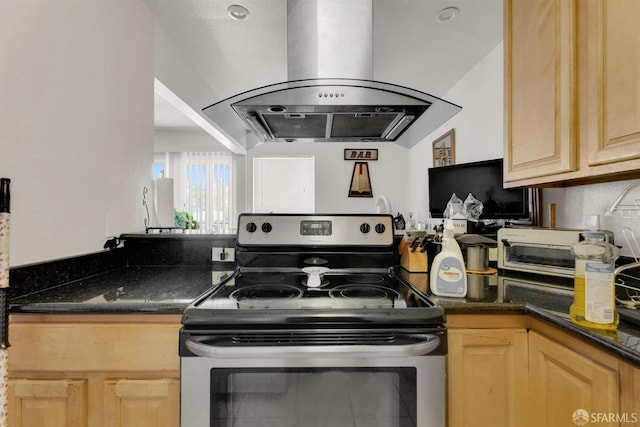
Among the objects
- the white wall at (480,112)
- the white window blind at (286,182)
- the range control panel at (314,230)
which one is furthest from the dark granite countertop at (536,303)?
the white window blind at (286,182)

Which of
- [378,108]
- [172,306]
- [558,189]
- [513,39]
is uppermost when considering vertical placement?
[513,39]

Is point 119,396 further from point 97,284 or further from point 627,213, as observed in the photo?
point 627,213

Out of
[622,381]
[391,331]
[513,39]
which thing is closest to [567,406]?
[622,381]

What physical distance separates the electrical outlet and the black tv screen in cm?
174

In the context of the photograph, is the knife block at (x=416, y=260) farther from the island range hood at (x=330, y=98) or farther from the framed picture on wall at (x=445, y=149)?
the framed picture on wall at (x=445, y=149)

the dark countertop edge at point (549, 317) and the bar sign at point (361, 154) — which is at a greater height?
the bar sign at point (361, 154)

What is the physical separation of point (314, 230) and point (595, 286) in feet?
3.34

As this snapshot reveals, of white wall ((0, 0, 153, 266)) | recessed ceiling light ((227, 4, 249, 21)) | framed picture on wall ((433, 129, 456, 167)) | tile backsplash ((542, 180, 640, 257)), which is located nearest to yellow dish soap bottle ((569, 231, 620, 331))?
tile backsplash ((542, 180, 640, 257))

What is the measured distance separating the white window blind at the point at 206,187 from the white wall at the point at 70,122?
3868 mm

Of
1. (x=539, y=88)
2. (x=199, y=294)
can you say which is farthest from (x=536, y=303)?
(x=199, y=294)

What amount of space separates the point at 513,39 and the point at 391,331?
4.59 feet

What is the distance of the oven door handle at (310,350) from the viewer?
90 cm

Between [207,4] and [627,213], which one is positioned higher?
[207,4]

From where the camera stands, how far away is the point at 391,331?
0.93 metres
